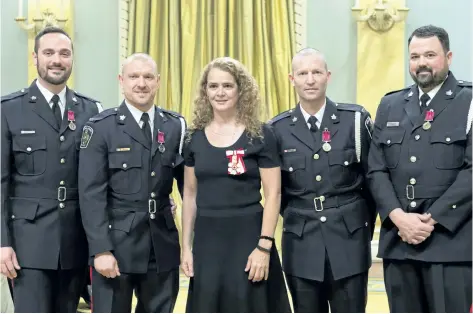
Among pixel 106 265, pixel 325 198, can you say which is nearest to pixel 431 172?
pixel 325 198

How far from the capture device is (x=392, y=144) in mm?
3176

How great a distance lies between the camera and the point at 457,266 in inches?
120

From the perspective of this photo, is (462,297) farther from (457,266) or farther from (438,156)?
(438,156)

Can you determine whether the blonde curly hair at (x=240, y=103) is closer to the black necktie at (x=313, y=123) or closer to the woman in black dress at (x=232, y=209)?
the woman in black dress at (x=232, y=209)

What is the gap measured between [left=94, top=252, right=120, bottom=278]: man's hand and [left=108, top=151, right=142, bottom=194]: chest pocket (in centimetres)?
28

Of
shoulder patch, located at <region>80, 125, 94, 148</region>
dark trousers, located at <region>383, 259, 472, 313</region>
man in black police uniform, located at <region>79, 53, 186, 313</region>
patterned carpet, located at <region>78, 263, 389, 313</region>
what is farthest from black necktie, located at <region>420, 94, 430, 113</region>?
patterned carpet, located at <region>78, 263, 389, 313</region>

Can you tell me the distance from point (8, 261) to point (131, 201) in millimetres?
583

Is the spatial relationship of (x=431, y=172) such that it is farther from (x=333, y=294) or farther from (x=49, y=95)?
(x=49, y=95)

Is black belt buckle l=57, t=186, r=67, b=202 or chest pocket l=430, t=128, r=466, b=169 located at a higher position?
chest pocket l=430, t=128, r=466, b=169

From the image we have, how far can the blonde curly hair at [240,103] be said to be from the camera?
125 inches

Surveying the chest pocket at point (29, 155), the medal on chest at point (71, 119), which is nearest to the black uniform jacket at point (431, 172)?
the medal on chest at point (71, 119)

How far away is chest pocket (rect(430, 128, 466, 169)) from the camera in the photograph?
306 cm

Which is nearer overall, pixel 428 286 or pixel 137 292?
pixel 428 286

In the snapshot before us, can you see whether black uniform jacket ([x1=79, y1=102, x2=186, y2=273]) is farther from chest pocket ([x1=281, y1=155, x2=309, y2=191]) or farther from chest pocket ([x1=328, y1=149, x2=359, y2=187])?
chest pocket ([x1=328, y1=149, x2=359, y2=187])
